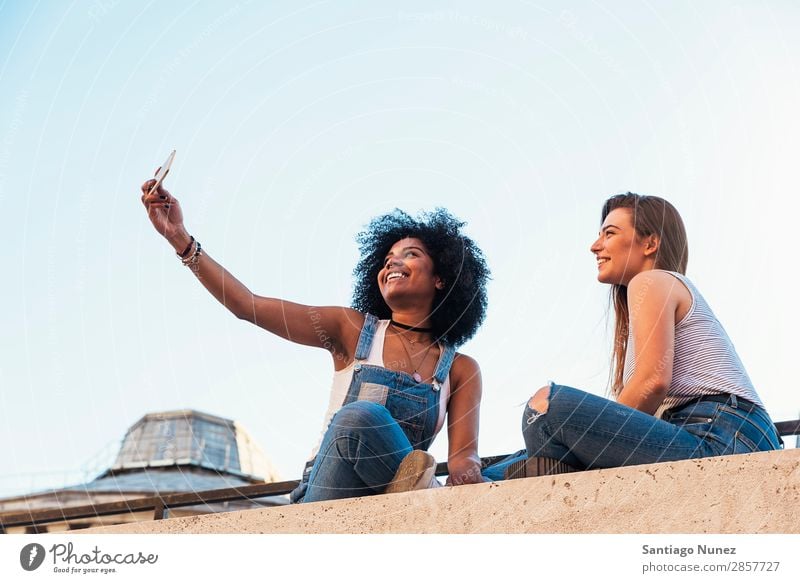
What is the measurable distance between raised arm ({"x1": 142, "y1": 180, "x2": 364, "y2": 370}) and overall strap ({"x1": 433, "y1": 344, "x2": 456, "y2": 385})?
0.33 metres

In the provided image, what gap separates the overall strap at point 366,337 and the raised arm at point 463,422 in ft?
1.11

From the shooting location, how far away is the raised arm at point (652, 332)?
327 centimetres

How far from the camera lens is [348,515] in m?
3.14

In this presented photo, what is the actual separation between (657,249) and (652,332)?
0.52m

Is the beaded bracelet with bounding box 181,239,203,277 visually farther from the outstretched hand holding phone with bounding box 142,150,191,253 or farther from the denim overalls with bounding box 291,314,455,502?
the denim overalls with bounding box 291,314,455,502

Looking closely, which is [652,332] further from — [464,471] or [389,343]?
[389,343]

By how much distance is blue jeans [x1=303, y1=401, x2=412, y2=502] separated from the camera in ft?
11.2

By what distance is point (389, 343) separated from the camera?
4.13 metres

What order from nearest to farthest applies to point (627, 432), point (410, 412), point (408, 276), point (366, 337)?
point (627, 432) → point (410, 412) → point (366, 337) → point (408, 276)

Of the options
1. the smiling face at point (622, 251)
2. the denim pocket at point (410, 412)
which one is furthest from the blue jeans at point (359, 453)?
the smiling face at point (622, 251)

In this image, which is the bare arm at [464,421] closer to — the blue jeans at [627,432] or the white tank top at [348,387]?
the white tank top at [348,387]

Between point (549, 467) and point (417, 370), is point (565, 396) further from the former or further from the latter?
point (417, 370)

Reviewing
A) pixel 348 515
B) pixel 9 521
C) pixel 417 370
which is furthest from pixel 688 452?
pixel 9 521

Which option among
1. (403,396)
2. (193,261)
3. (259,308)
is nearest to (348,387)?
(403,396)
